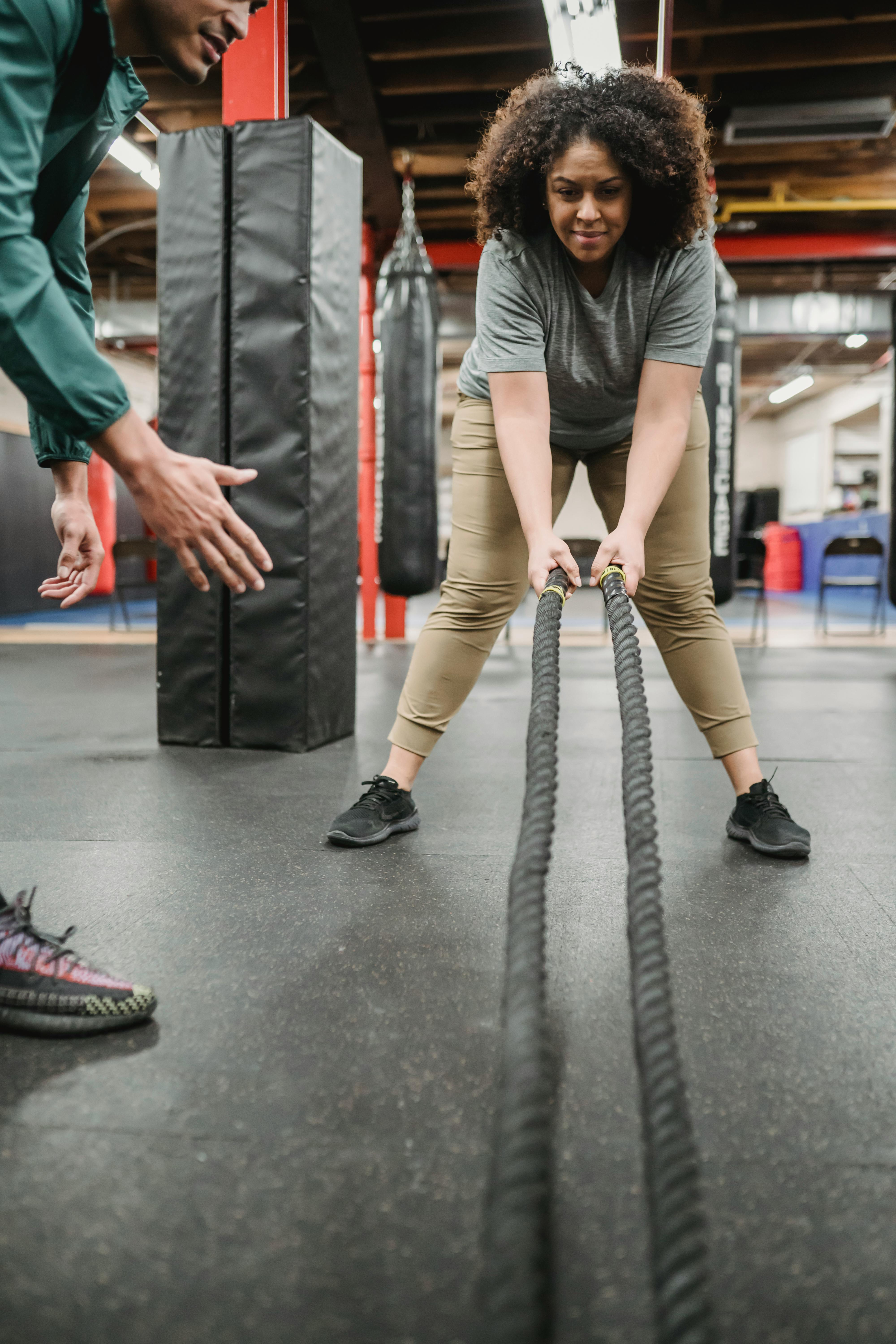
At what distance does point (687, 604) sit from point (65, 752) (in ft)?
5.92

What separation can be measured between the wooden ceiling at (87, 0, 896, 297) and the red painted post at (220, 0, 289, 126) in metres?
1.70

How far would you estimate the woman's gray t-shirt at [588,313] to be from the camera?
1.49 metres

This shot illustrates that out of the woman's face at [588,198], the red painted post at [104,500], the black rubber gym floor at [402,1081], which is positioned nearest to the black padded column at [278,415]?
the black rubber gym floor at [402,1081]

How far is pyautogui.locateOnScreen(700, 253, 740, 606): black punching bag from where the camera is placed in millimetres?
3818

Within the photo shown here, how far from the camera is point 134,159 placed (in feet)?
18.9

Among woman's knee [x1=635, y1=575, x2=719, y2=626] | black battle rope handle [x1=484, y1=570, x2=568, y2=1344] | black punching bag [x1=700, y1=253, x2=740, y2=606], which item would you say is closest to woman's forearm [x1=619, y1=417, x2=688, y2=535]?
woman's knee [x1=635, y1=575, x2=719, y2=626]

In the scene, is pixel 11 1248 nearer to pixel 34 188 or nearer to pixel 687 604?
pixel 34 188

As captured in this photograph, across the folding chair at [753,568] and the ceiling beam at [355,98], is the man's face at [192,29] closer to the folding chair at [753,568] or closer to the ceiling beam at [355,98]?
the ceiling beam at [355,98]

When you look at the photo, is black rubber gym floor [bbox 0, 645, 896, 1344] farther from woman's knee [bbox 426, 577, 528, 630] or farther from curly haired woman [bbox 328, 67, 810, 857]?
woman's knee [bbox 426, 577, 528, 630]

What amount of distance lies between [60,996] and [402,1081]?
0.39 m

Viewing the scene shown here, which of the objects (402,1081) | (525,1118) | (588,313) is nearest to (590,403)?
(588,313)

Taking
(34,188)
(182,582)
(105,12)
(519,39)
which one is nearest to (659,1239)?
(34,188)

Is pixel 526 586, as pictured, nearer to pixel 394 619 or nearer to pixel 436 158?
pixel 394 619

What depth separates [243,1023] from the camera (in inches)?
41.0
